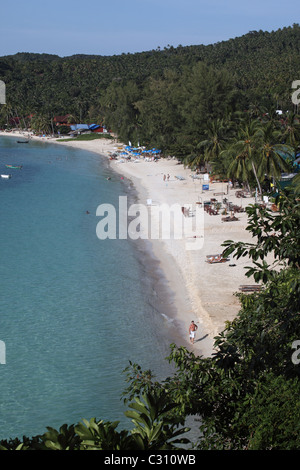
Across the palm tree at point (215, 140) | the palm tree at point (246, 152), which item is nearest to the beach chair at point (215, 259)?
the palm tree at point (246, 152)

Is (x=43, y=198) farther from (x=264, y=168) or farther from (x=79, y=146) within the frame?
(x=79, y=146)

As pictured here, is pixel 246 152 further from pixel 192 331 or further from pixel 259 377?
pixel 259 377

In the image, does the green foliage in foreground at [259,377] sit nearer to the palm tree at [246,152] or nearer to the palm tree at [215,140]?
the palm tree at [246,152]

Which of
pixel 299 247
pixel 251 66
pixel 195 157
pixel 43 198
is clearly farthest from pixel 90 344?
pixel 251 66

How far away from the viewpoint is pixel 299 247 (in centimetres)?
829

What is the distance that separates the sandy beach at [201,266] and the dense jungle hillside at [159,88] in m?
11.1

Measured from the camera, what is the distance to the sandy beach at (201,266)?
22.7 metres

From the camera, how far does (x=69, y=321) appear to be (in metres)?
23.9

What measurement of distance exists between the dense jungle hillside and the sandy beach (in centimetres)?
1108

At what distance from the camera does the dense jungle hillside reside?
60.2 m

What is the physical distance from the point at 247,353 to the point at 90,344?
12975mm

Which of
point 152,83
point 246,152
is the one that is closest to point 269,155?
point 246,152

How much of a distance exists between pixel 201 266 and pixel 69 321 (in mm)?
8235

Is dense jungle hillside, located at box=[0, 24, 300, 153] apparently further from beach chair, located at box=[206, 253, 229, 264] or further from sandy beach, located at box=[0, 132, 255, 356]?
beach chair, located at box=[206, 253, 229, 264]
